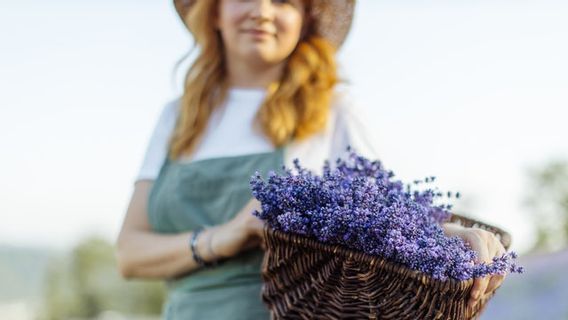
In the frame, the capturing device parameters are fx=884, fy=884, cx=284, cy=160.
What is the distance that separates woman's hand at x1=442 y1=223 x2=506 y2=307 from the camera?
146cm

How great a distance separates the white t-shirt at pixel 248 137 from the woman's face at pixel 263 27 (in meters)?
0.16

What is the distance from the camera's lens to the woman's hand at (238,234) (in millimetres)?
1867

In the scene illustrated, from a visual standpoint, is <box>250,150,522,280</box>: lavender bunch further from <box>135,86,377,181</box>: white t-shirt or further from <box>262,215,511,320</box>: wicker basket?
<box>135,86,377,181</box>: white t-shirt

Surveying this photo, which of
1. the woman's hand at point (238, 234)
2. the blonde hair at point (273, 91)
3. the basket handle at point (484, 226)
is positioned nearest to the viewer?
the basket handle at point (484, 226)

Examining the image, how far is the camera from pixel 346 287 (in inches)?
60.5

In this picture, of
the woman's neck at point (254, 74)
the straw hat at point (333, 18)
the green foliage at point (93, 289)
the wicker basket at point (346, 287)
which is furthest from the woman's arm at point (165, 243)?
the green foliage at point (93, 289)

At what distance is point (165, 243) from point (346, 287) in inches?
29.1

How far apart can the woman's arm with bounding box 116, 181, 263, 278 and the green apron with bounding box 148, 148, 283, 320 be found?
0.04 m

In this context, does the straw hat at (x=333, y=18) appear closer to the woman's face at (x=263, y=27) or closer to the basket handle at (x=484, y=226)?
the woman's face at (x=263, y=27)

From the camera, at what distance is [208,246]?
6.71ft

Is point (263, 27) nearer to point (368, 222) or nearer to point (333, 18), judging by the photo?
point (333, 18)

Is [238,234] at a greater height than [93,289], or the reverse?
[238,234]

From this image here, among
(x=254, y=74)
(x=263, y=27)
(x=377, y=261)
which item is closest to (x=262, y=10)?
(x=263, y=27)

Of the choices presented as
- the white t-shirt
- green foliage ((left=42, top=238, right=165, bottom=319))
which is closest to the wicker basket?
the white t-shirt
